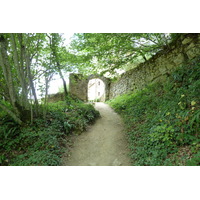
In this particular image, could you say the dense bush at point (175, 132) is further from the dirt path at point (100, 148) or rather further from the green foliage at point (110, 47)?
the green foliage at point (110, 47)

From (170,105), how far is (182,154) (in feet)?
6.61

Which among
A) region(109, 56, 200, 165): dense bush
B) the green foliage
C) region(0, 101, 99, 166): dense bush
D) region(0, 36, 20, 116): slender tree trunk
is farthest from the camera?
the green foliage

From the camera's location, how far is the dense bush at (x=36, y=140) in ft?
10.7

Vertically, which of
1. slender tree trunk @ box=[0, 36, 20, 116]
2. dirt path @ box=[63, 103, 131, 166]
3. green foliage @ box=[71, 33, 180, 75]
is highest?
green foliage @ box=[71, 33, 180, 75]

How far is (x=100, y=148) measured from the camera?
407cm

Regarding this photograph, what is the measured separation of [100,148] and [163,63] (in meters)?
5.56

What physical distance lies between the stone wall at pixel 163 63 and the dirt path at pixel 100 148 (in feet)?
12.4

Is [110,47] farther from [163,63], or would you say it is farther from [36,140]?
[36,140]

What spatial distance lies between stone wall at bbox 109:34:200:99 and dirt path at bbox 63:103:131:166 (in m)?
3.78

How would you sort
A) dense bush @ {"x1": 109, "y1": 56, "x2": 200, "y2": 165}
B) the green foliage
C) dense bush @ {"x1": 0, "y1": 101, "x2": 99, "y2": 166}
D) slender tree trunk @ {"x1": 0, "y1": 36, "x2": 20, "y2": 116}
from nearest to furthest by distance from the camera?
dense bush @ {"x1": 109, "y1": 56, "x2": 200, "y2": 165}
dense bush @ {"x1": 0, "y1": 101, "x2": 99, "y2": 166}
slender tree trunk @ {"x1": 0, "y1": 36, "x2": 20, "y2": 116}
the green foliage

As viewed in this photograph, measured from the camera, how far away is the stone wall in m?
5.38

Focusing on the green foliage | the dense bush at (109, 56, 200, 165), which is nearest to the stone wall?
the green foliage

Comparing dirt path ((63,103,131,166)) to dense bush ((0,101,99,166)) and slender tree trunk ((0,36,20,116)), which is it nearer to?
dense bush ((0,101,99,166))

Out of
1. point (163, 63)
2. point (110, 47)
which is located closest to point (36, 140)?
point (110, 47)
